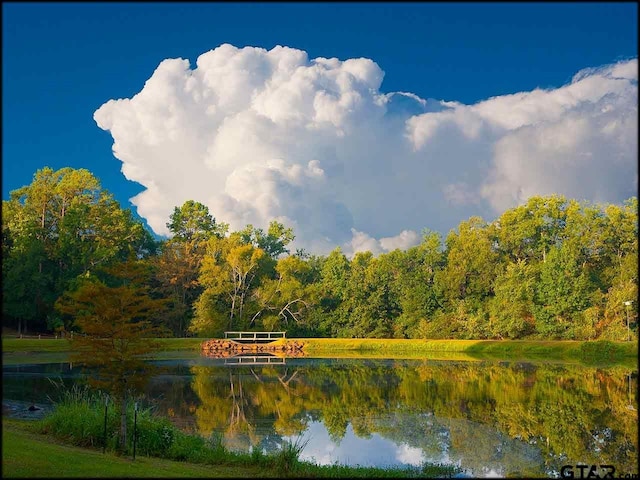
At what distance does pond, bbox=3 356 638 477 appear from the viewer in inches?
599

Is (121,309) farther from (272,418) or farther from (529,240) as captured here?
(529,240)

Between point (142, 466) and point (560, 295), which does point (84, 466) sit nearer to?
point (142, 466)

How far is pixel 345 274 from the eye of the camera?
6519 cm

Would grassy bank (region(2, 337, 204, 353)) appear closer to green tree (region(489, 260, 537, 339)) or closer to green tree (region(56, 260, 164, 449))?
green tree (region(56, 260, 164, 449))


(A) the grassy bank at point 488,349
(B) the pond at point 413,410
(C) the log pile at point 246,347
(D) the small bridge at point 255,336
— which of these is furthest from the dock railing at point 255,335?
(B) the pond at point 413,410

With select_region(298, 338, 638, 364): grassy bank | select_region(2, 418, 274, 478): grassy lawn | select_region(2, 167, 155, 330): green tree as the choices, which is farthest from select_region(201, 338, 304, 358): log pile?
select_region(2, 418, 274, 478): grassy lawn

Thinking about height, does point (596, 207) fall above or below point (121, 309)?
above

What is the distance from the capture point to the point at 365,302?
62.3 metres

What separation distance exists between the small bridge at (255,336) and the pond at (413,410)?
799 inches

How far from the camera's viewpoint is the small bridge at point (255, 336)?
55.8 meters

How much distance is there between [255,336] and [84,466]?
45.8 m

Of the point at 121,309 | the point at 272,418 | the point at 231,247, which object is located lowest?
the point at 272,418

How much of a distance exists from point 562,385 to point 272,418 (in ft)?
45.6


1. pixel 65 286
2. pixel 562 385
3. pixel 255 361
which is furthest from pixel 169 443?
pixel 65 286
